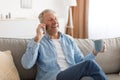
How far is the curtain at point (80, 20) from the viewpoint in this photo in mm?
4996

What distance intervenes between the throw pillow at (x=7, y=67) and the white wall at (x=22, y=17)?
223 cm

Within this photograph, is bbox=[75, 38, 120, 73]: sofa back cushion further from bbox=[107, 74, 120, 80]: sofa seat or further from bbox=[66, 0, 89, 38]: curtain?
bbox=[66, 0, 89, 38]: curtain

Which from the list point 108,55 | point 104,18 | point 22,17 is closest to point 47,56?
point 108,55

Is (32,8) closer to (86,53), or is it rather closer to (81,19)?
(81,19)

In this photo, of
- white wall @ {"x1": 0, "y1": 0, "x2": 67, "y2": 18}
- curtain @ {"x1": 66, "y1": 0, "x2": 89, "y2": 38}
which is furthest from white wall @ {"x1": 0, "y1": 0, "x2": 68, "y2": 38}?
curtain @ {"x1": 66, "y1": 0, "x2": 89, "y2": 38}

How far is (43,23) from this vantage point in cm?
208

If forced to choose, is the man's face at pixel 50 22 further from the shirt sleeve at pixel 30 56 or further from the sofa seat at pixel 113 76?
the sofa seat at pixel 113 76

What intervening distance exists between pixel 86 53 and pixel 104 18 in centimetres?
279

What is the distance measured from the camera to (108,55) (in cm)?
226

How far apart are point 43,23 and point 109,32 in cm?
301

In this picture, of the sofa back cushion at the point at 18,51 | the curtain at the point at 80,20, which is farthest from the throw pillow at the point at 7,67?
the curtain at the point at 80,20

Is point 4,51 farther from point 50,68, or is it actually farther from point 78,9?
point 78,9

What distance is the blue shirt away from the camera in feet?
6.08

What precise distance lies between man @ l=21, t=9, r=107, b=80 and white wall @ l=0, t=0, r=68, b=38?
212 cm
